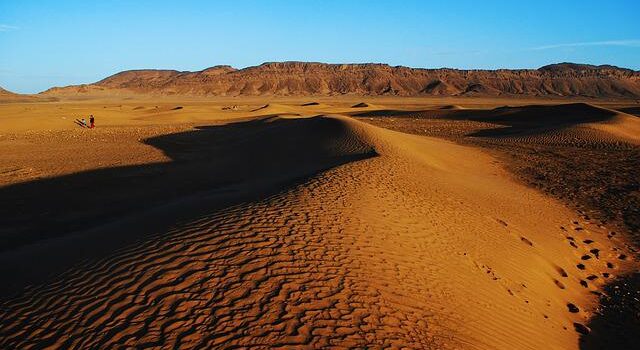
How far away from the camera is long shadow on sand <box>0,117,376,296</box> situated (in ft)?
26.5

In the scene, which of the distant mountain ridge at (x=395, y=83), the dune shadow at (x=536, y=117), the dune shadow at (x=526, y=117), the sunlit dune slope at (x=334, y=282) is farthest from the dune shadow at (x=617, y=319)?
the distant mountain ridge at (x=395, y=83)

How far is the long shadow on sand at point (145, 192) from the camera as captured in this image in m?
8.08

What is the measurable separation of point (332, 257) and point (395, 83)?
139869 millimetres

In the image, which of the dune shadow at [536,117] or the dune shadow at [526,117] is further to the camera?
the dune shadow at [536,117]

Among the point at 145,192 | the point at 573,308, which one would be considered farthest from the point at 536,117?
the point at 573,308

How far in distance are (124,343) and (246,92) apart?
5340 inches

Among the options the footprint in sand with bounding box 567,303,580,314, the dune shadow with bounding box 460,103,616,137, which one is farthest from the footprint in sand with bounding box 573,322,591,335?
the dune shadow with bounding box 460,103,616,137

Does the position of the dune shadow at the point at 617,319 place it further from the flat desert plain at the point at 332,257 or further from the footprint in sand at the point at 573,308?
the footprint in sand at the point at 573,308

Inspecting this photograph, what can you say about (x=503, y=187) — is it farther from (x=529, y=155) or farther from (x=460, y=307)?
(x=460, y=307)

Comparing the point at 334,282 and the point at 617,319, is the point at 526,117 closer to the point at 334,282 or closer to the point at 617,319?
the point at 617,319

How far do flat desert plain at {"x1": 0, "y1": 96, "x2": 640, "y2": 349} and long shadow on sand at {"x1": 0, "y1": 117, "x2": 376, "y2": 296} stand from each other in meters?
0.08

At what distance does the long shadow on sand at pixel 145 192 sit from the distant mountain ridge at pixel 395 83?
111m

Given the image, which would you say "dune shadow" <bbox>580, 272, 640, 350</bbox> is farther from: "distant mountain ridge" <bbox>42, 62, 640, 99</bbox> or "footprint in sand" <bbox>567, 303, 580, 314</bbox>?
"distant mountain ridge" <bbox>42, 62, 640, 99</bbox>

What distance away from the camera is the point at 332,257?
22.0ft
